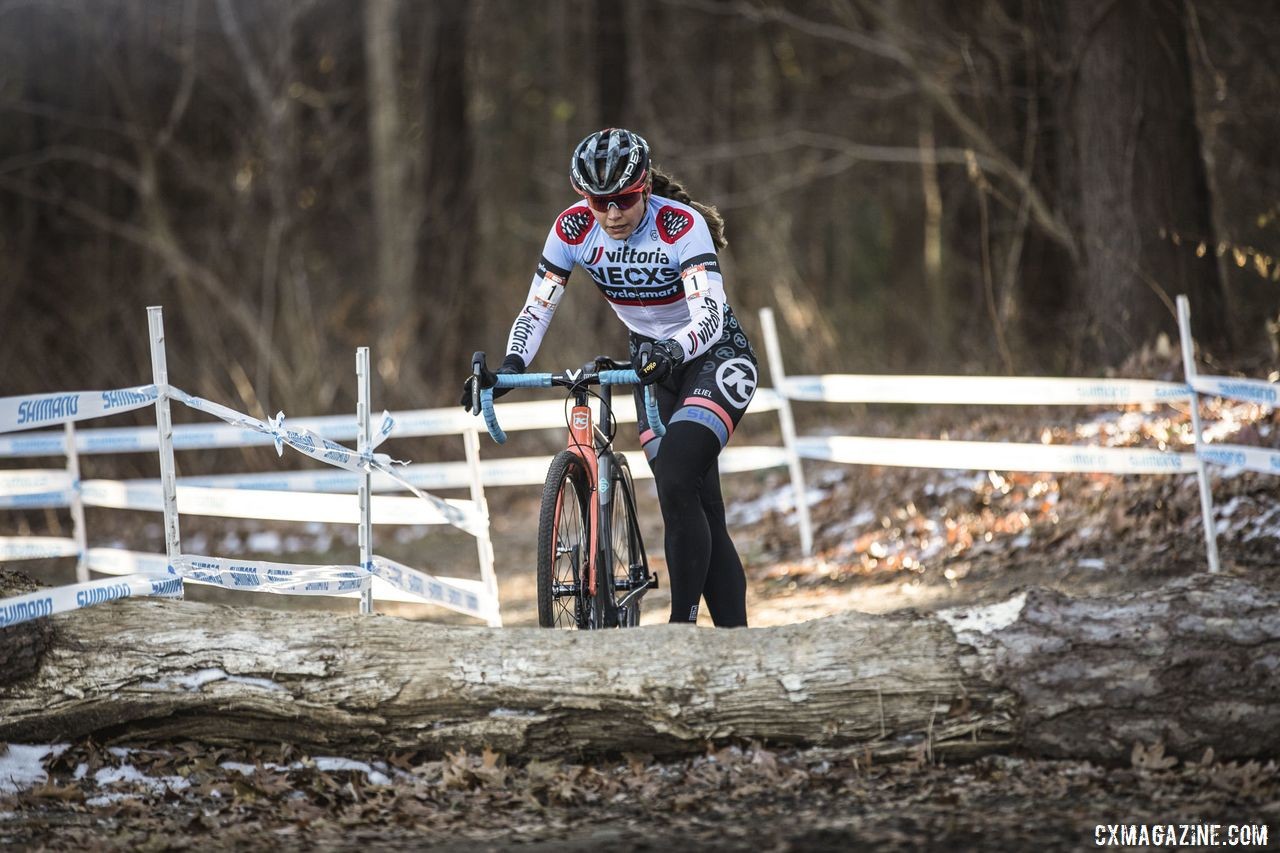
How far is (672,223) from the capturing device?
576 centimetres

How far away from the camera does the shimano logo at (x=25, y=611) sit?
421cm

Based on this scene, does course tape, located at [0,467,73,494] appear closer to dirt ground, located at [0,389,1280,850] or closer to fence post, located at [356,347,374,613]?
fence post, located at [356,347,374,613]

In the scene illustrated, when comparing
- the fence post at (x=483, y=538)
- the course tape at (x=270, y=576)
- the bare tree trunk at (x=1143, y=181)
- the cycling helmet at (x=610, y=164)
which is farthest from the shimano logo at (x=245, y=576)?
the bare tree trunk at (x=1143, y=181)

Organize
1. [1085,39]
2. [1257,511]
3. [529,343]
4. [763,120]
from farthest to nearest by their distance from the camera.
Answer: [763,120], [1085,39], [1257,511], [529,343]

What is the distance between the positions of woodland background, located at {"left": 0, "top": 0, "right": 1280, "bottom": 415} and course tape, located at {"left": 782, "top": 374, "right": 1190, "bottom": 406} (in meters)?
2.25

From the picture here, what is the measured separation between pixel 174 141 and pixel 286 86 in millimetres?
1916

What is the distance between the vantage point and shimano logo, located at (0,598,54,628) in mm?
4207

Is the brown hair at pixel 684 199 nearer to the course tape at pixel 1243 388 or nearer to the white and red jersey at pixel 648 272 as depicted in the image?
the white and red jersey at pixel 648 272

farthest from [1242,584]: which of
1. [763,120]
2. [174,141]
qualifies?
[763,120]

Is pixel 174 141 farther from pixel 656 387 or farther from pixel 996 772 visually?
pixel 996 772

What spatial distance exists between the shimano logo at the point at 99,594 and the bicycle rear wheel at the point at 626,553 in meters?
1.91

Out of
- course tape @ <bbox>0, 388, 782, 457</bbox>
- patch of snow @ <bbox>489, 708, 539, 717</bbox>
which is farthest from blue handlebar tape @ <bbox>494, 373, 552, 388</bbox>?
course tape @ <bbox>0, 388, 782, 457</bbox>

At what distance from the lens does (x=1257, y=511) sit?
26.4 feet

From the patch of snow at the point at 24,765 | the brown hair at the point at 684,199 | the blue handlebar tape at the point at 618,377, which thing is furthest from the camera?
the brown hair at the point at 684,199
